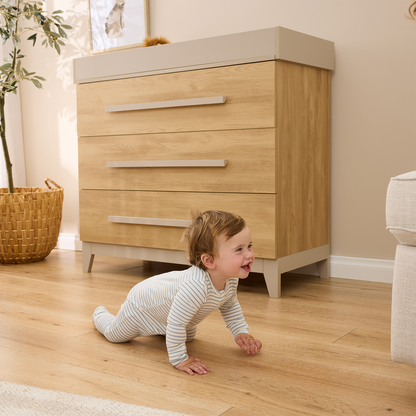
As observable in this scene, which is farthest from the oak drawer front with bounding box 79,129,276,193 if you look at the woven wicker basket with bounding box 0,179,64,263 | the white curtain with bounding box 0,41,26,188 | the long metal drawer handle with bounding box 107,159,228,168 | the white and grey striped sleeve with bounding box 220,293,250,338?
the white curtain with bounding box 0,41,26,188

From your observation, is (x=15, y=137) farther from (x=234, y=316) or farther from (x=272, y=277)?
(x=234, y=316)

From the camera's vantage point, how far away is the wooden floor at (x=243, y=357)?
1036mm

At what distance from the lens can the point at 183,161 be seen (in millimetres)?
1998

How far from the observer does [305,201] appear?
2020 millimetres

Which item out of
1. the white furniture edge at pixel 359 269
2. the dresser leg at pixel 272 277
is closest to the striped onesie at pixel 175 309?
the dresser leg at pixel 272 277

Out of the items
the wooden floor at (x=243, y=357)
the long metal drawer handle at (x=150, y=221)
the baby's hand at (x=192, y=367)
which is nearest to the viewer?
the wooden floor at (x=243, y=357)

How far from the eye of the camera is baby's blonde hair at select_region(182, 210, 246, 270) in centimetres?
119

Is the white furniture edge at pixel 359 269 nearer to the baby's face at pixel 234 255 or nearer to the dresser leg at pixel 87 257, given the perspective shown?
→ the dresser leg at pixel 87 257

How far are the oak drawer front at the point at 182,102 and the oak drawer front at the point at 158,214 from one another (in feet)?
0.85

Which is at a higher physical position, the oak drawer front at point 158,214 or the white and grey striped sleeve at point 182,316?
the oak drawer front at point 158,214

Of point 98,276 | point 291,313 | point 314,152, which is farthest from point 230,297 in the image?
point 98,276

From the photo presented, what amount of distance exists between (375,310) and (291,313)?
0.89 feet

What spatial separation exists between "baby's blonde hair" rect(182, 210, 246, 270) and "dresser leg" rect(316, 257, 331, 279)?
42.1 inches

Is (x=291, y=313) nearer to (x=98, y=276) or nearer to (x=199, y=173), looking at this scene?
(x=199, y=173)
